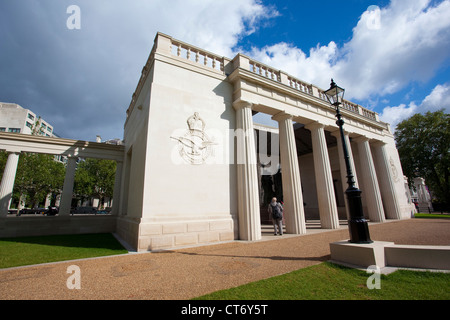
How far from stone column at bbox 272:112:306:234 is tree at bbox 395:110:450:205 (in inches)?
1113

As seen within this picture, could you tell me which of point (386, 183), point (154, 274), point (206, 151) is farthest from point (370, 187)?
point (154, 274)

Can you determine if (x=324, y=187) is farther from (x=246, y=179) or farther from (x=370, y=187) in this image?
(x=370, y=187)

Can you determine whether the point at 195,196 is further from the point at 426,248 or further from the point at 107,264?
the point at 426,248

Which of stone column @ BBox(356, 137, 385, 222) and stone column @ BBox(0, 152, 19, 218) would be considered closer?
stone column @ BBox(0, 152, 19, 218)

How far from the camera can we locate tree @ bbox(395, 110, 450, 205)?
88.2 ft

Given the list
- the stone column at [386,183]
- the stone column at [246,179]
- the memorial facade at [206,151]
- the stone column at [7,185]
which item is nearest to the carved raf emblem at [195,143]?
the memorial facade at [206,151]

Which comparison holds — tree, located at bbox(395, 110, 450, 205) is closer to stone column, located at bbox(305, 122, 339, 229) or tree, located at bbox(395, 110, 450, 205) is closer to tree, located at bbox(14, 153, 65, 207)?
stone column, located at bbox(305, 122, 339, 229)

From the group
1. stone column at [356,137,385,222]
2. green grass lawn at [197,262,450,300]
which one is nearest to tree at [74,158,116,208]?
stone column at [356,137,385,222]

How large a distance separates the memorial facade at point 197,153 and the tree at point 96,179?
98.6ft

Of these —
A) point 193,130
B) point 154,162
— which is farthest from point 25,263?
point 193,130

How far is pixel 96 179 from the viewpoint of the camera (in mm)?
41125

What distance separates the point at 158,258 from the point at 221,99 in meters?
8.26

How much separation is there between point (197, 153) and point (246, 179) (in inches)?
108

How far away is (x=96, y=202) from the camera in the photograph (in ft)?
193
